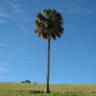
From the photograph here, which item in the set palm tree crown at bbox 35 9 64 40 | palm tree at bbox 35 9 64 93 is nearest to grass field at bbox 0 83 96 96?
palm tree at bbox 35 9 64 93

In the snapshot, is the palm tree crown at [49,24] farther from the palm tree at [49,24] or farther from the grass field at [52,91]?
the grass field at [52,91]

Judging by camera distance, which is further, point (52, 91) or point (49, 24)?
point (49, 24)

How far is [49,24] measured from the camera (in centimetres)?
9881

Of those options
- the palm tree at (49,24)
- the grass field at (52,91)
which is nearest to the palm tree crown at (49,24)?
the palm tree at (49,24)

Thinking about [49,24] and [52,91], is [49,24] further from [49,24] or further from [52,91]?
[52,91]

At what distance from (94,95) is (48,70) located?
2480 centimetres

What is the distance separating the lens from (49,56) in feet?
324

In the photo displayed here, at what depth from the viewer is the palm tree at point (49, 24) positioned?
98875 millimetres

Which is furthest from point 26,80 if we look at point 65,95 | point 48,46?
point 65,95

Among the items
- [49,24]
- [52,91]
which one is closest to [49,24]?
[49,24]

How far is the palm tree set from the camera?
98.9m

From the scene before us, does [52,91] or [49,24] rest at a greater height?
[49,24]

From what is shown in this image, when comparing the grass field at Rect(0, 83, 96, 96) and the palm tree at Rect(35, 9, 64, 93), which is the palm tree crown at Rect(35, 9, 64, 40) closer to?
the palm tree at Rect(35, 9, 64, 93)

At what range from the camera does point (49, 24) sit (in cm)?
9881
